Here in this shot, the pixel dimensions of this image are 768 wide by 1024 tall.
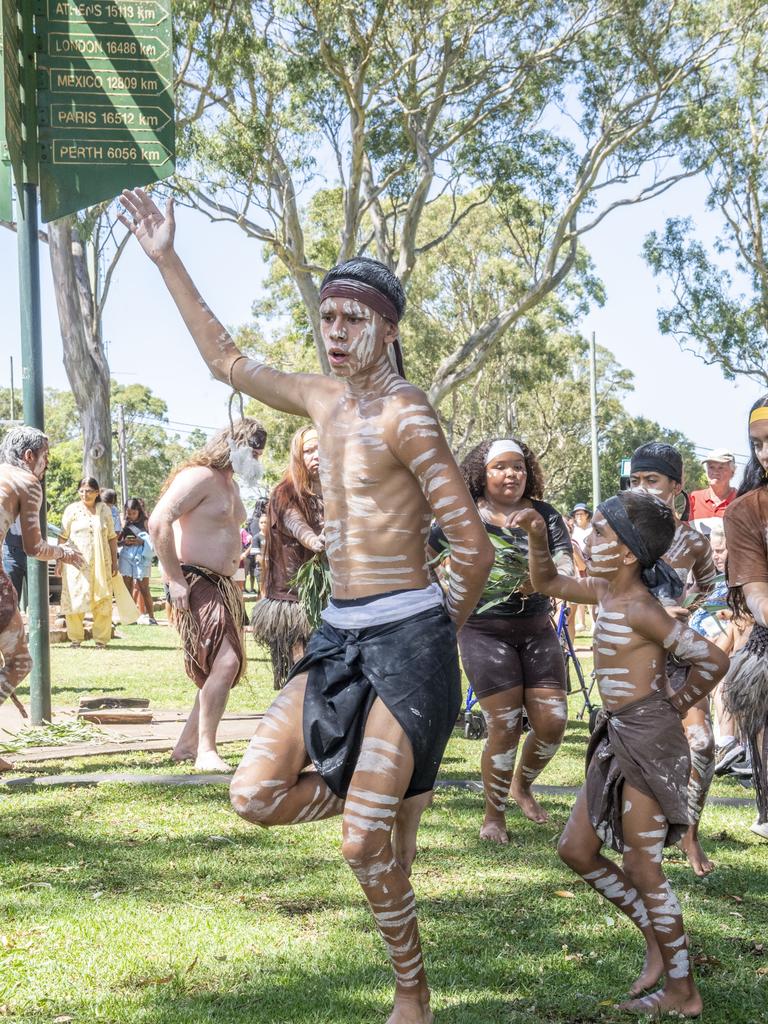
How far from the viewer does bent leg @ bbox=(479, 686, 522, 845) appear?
5648mm

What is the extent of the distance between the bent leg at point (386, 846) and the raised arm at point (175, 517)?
3.85 m

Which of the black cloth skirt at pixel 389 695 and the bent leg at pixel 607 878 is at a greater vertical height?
the black cloth skirt at pixel 389 695

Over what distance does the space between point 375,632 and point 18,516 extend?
420cm

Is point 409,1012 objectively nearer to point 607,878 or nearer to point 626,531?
point 607,878

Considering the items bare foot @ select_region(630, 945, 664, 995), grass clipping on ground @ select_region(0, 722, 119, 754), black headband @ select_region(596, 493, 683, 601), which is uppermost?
black headband @ select_region(596, 493, 683, 601)

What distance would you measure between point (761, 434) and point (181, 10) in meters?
17.1

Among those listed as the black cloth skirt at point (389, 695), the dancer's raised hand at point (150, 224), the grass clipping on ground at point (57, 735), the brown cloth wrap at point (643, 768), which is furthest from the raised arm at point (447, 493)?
the grass clipping on ground at point (57, 735)

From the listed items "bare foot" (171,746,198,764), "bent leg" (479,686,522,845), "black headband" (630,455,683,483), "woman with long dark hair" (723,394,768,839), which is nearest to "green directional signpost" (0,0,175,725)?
"bare foot" (171,746,198,764)

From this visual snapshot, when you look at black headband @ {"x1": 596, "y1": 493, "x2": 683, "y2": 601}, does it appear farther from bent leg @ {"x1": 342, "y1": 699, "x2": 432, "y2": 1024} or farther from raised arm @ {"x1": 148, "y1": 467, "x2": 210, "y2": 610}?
raised arm @ {"x1": 148, "y1": 467, "x2": 210, "y2": 610}

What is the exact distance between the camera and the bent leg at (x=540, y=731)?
5754 millimetres

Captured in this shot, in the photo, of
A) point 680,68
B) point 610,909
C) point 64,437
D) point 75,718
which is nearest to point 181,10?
point 680,68

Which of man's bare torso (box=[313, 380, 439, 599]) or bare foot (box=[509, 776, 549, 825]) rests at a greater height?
man's bare torso (box=[313, 380, 439, 599])

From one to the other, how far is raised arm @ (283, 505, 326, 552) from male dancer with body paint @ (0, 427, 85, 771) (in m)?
1.41

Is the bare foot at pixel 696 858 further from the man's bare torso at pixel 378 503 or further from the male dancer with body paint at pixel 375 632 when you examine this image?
the man's bare torso at pixel 378 503
